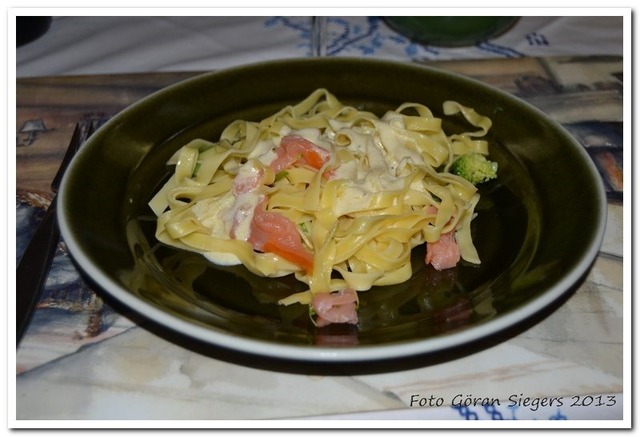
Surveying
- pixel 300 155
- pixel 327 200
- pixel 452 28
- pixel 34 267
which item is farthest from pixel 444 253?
pixel 452 28

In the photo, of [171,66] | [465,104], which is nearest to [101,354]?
[465,104]

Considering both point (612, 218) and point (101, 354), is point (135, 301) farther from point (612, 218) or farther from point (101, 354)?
point (612, 218)

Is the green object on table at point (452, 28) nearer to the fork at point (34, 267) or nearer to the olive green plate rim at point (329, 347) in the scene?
the olive green plate rim at point (329, 347)

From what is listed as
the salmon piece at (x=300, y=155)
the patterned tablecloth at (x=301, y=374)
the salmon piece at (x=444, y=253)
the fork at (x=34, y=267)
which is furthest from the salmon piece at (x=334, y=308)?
the fork at (x=34, y=267)

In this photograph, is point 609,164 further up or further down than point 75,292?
further up
